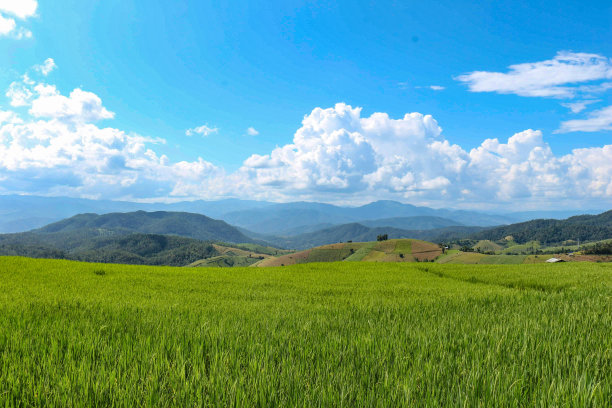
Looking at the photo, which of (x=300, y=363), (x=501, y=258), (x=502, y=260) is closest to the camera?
(x=300, y=363)

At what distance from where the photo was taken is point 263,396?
8.74ft

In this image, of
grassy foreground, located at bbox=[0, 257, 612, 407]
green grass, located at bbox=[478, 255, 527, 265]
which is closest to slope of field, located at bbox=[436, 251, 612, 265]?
green grass, located at bbox=[478, 255, 527, 265]

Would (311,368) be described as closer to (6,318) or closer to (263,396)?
(263,396)

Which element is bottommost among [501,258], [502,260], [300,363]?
[502,260]

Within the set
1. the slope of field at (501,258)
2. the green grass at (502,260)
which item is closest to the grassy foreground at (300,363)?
the slope of field at (501,258)

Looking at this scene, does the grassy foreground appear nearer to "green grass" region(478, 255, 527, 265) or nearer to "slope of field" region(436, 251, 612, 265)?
"slope of field" region(436, 251, 612, 265)

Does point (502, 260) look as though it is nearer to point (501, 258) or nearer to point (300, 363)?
point (501, 258)

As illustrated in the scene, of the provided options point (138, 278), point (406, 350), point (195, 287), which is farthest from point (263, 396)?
point (138, 278)

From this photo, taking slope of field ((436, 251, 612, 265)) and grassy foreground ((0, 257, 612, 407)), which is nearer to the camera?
grassy foreground ((0, 257, 612, 407))

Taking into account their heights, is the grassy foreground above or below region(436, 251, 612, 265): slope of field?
above

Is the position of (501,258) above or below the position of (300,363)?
below

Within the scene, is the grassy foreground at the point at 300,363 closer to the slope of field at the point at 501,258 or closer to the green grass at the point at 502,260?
the slope of field at the point at 501,258

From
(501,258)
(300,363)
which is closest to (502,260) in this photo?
(501,258)

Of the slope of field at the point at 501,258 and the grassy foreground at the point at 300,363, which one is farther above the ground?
the grassy foreground at the point at 300,363
